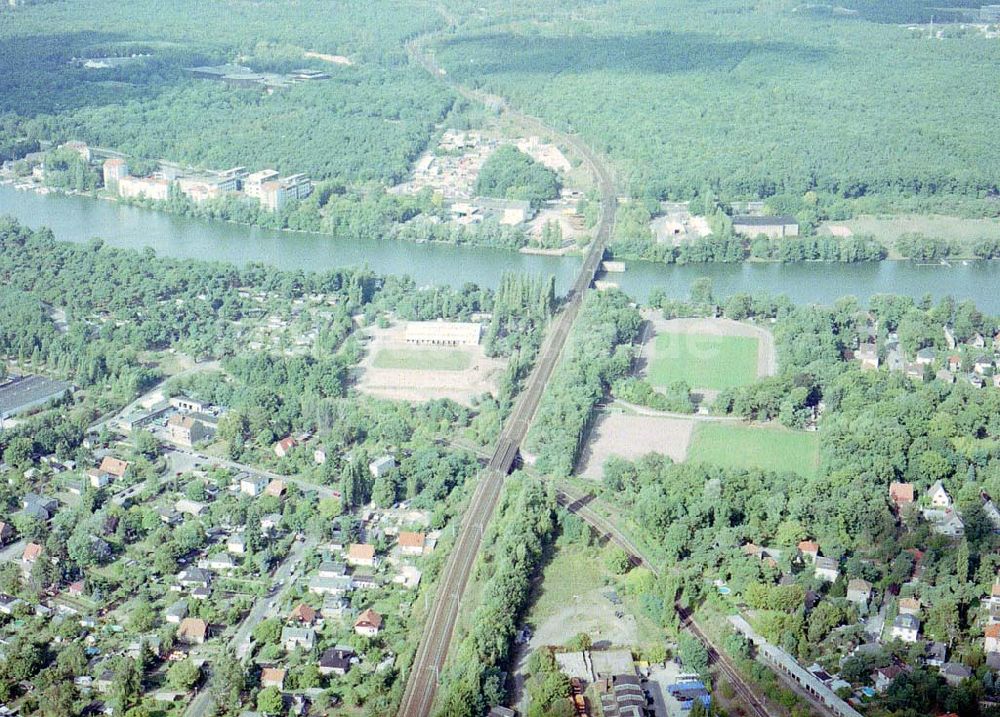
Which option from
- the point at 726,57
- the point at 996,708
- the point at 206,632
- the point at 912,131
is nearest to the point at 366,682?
the point at 206,632

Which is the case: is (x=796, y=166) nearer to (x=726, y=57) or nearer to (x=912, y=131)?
(x=912, y=131)

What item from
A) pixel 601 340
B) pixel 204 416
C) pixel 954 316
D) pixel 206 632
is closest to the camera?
pixel 206 632

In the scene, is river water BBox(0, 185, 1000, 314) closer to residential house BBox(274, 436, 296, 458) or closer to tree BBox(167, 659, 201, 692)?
residential house BBox(274, 436, 296, 458)

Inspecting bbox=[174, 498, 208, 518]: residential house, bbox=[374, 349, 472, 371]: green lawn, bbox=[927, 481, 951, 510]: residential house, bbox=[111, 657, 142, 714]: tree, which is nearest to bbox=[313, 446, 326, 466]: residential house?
bbox=[174, 498, 208, 518]: residential house

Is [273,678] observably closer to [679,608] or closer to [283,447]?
[679,608]

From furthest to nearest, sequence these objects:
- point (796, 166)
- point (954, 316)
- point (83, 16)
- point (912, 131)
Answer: point (83, 16), point (912, 131), point (796, 166), point (954, 316)

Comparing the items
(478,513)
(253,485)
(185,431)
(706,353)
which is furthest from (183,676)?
(706,353)

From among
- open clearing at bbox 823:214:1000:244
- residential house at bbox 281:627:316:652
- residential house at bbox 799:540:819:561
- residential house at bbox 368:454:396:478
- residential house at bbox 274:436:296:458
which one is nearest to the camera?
residential house at bbox 281:627:316:652
